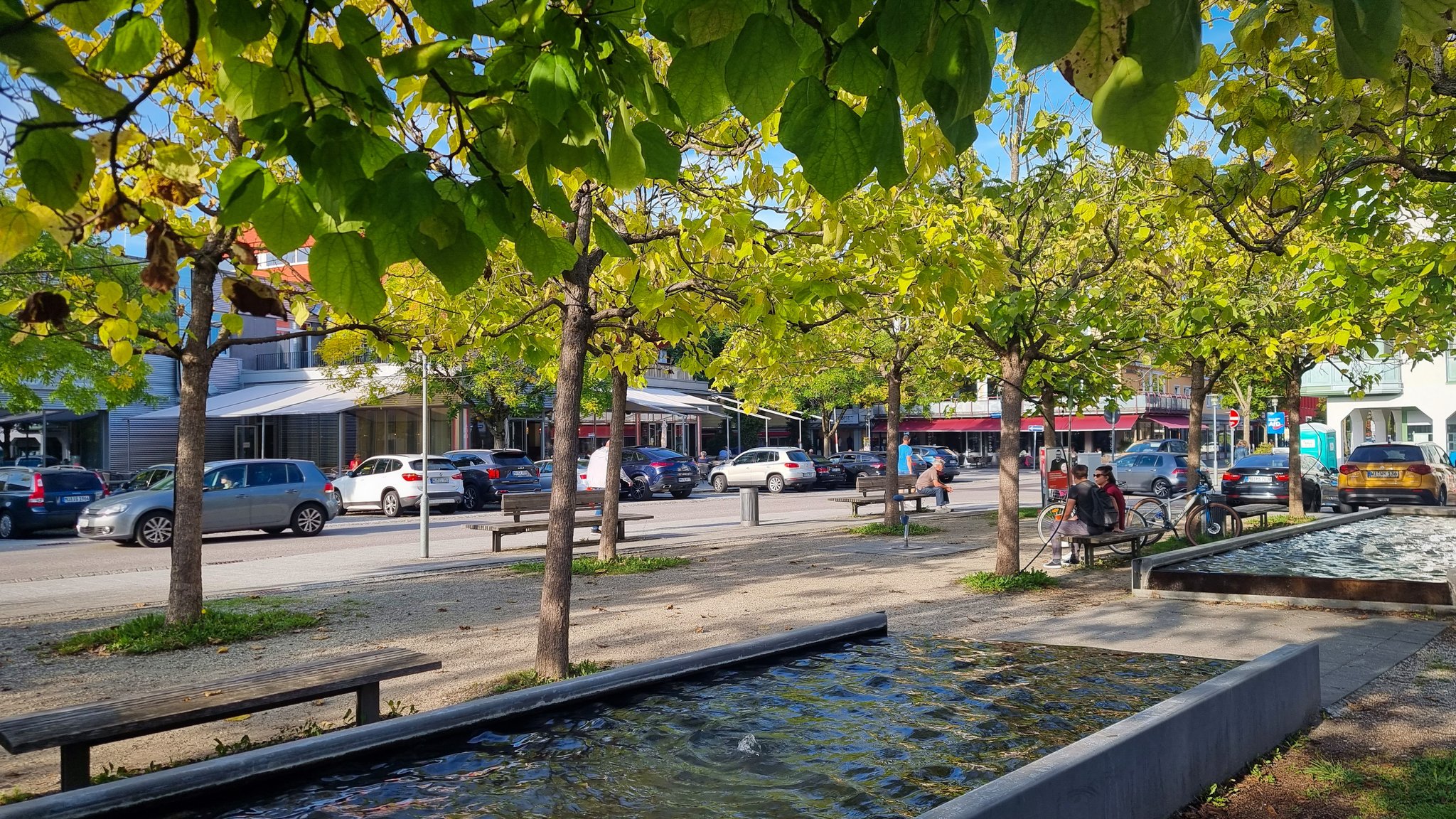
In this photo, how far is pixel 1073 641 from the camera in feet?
28.8

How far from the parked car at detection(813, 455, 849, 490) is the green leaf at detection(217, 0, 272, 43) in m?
36.9

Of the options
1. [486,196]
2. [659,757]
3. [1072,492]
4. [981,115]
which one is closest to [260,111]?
[486,196]

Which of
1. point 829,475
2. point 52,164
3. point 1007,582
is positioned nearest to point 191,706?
point 52,164

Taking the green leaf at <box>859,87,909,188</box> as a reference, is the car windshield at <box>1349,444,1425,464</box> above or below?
below

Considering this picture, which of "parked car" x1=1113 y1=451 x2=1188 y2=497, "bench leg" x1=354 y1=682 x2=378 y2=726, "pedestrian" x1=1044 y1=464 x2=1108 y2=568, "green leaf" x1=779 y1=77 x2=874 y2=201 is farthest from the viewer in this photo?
"parked car" x1=1113 y1=451 x2=1188 y2=497

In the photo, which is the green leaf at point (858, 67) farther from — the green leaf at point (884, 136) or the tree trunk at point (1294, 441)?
the tree trunk at point (1294, 441)

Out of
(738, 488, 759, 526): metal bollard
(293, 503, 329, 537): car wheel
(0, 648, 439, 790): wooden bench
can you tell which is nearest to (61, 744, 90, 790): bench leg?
(0, 648, 439, 790): wooden bench

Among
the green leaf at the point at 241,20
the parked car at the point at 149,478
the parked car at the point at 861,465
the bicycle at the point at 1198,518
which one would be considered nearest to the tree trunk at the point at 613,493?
the bicycle at the point at 1198,518

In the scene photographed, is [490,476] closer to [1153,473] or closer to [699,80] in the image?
[1153,473]

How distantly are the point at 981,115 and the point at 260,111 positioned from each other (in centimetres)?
845

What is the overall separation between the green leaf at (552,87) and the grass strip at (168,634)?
8.27 metres

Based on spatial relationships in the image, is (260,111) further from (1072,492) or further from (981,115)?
(1072,492)

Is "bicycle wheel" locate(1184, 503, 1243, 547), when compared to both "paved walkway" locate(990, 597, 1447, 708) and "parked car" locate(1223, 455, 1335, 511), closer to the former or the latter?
"paved walkway" locate(990, 597, 1447, 708)

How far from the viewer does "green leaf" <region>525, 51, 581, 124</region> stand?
259 centimetres
